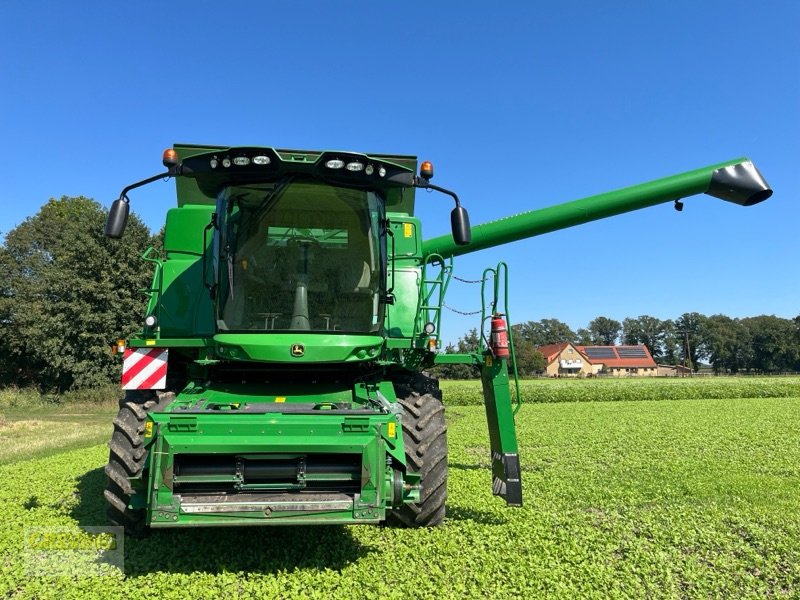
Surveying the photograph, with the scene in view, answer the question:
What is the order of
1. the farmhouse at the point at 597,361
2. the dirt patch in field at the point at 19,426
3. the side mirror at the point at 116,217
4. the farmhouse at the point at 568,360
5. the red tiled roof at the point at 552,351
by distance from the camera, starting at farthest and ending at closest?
the farmhouse at the point at 597,361 → the farmhouse at the point at 568,360 → the red tiled roof at the point at 552,351 → the dirt patch in field at the point at 19,426 → the side mirror at the point at 116,217

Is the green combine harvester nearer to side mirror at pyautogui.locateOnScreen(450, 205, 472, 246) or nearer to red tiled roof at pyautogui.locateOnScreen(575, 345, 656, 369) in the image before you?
side mirror at pyautogui.locateOnScreen(450, 205, 472, 246)

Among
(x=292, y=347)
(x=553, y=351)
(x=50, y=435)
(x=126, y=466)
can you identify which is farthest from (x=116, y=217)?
(x=553, y=351)

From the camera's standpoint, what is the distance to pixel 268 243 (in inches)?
173

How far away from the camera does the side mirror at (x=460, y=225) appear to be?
4.28 meters

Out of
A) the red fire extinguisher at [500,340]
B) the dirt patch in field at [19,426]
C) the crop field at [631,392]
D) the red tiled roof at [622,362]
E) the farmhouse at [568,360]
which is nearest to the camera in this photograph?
the red fire extinguisher at [500,340]

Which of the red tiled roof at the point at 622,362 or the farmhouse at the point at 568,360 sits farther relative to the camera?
the red tiled roof at the point at 622,362

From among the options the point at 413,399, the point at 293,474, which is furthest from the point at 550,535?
the point at 293,474

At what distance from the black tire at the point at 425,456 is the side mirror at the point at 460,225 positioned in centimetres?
136

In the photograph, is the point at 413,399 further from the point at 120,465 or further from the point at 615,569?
the point at 120,465

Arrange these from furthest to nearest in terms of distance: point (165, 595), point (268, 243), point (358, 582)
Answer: point (268, 243), point (358, 582), point (165, 595)

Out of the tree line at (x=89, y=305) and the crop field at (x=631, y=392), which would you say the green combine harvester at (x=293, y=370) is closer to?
the crop field at (x=631, y=392)

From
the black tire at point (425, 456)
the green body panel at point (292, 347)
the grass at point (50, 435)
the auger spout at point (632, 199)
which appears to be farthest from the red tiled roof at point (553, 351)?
the green body panel at point (292, 347)

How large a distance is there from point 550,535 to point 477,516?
75cm

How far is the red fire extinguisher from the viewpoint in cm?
507
